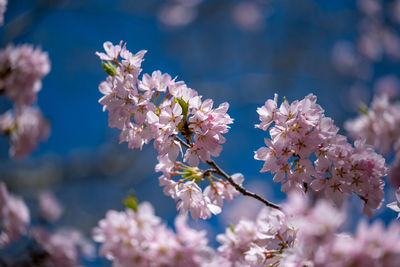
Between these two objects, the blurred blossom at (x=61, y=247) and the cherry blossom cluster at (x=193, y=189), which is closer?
the cherry blossom cluster at (x=193, y=189)

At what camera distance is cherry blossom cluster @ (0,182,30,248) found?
2.28m

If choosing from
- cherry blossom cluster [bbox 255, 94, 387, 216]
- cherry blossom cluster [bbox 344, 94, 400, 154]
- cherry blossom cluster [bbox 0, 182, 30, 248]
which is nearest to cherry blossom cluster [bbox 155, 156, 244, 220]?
cherry blossom cluster [bbox 255, 94, 387, 216]

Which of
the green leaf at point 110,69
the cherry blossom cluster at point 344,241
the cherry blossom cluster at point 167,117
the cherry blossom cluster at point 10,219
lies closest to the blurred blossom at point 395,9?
the cherry blossom cluster at point 167,117

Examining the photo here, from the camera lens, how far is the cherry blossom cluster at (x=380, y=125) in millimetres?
2125

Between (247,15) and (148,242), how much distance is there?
749 centimetres

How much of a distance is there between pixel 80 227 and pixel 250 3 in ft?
22.1

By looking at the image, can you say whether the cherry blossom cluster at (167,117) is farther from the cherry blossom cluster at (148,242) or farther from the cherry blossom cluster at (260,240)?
the cherry blossom cluster at (148,242)

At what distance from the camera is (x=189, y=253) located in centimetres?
159

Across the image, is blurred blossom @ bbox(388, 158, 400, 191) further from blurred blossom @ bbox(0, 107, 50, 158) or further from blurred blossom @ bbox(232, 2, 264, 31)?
blurred blossom @ bbox(232, 2, 264, 31)

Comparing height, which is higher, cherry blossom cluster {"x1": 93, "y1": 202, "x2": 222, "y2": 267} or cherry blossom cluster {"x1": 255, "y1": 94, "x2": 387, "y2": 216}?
cherry blossom cluster {"x1": 255, "y1": 94, "x2": 387, "y2": 216}

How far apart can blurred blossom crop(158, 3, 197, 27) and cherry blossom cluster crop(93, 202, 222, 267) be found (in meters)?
6.75

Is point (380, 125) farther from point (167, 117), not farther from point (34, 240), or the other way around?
point (34, 240)

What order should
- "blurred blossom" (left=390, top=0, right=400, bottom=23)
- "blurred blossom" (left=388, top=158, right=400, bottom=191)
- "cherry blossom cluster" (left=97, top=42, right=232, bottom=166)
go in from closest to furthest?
"cherry blossom cluster" (left=97, top=42, right=232, bottom=166), "blurred blossom" (left=388, top=158, right=400, bottom=191), "blurred blossom" (left=390, top=0, right=400, bottom=23)

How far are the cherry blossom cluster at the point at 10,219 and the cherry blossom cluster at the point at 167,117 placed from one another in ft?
5.18
